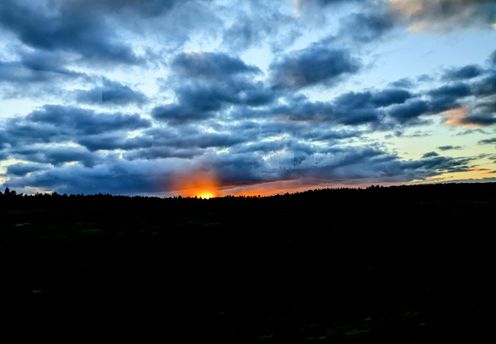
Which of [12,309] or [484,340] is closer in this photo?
[484,340]

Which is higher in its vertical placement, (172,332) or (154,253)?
(154,253)

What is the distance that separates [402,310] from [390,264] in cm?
1048

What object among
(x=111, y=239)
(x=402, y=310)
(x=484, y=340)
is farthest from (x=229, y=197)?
(x=484, y=340)

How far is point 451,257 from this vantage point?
80.9ft

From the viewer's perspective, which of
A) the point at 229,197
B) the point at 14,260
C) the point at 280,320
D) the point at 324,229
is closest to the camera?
the point at 280,320

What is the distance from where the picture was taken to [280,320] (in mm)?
14516

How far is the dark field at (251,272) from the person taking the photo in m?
13.0

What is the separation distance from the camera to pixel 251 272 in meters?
21.3

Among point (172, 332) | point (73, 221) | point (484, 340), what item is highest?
point (73, 221)

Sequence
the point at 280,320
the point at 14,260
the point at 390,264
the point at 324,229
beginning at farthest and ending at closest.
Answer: the point at 324,229 < the point at 390,264 < the point at 14,260 < the point at 280,320

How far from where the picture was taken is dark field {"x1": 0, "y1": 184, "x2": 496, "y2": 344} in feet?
42.8

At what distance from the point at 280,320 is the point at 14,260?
1546cm

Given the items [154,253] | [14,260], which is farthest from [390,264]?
[14,260]

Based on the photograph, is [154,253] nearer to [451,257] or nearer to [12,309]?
[12,309]
